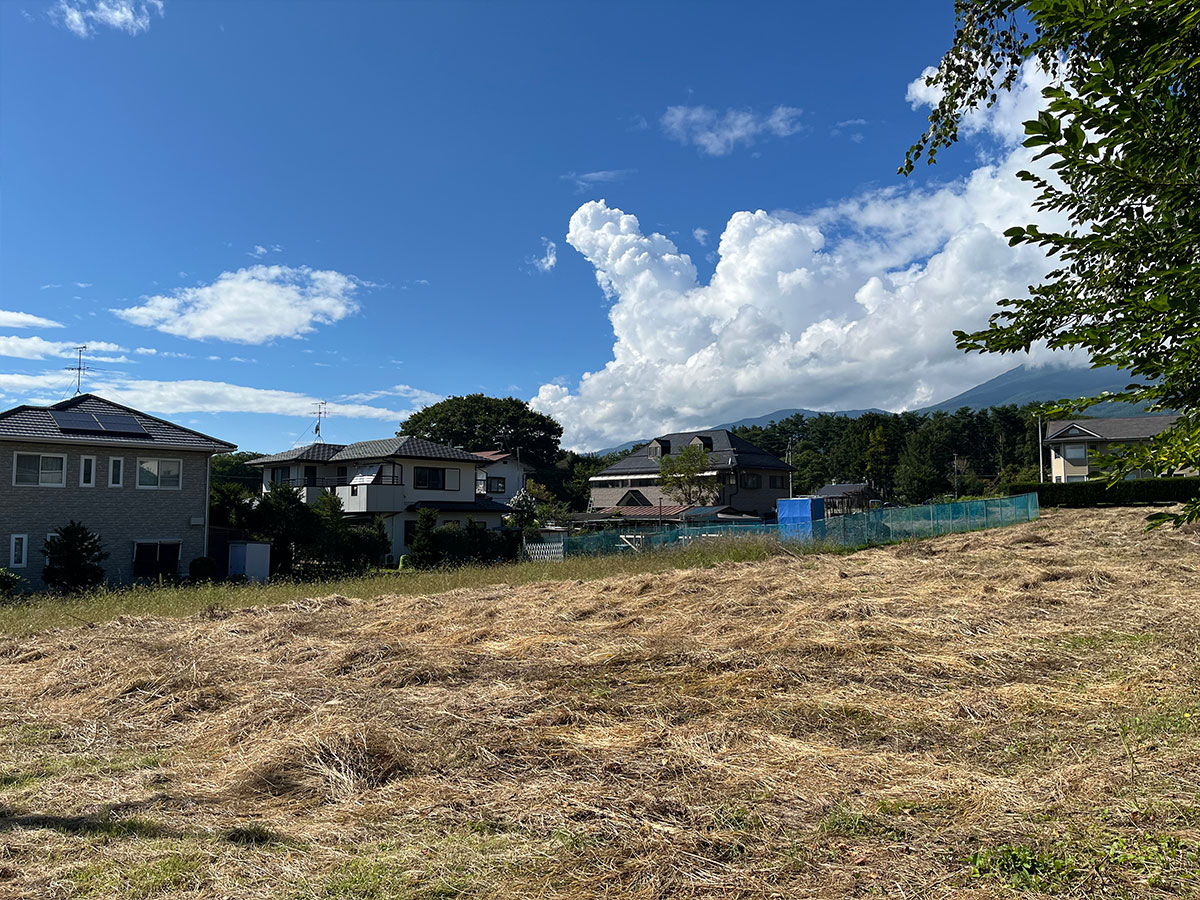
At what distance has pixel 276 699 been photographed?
18.4 feet

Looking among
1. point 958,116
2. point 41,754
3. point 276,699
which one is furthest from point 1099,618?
point 41,754

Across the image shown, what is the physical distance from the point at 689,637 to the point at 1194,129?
6.29 m

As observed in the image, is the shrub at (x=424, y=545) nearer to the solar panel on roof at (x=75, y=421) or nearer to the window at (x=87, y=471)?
the window at (x=87, y=471)

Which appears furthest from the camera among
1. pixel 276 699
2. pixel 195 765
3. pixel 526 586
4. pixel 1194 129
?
pixel 526 586

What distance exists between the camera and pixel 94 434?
19.7 metres

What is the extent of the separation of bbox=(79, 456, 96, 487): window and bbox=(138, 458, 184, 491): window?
1113 millimetres

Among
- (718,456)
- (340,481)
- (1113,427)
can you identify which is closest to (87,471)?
(340,481)

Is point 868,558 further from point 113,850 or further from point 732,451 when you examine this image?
point 732,451

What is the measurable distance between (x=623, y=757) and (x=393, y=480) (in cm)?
2723

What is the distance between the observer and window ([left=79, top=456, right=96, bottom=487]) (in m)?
19.6

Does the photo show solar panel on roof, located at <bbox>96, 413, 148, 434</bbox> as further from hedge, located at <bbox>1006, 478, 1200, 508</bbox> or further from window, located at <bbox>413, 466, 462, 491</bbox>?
hedge, located at <bbox>1006, 478, 1200, 508</bbox>

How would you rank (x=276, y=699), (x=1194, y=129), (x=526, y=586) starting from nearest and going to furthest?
(x=1194, y=129) < (x=276, y=699) < (x=526, y=586)

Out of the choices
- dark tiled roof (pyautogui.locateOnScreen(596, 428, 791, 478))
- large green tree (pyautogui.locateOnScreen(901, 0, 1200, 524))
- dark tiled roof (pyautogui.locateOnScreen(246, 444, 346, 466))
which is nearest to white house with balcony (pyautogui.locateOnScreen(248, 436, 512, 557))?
dark tiled roof (pyautogui.locateOnScreen(246, 444, 346, 466))

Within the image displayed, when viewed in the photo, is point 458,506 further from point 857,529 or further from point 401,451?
point 857,529
